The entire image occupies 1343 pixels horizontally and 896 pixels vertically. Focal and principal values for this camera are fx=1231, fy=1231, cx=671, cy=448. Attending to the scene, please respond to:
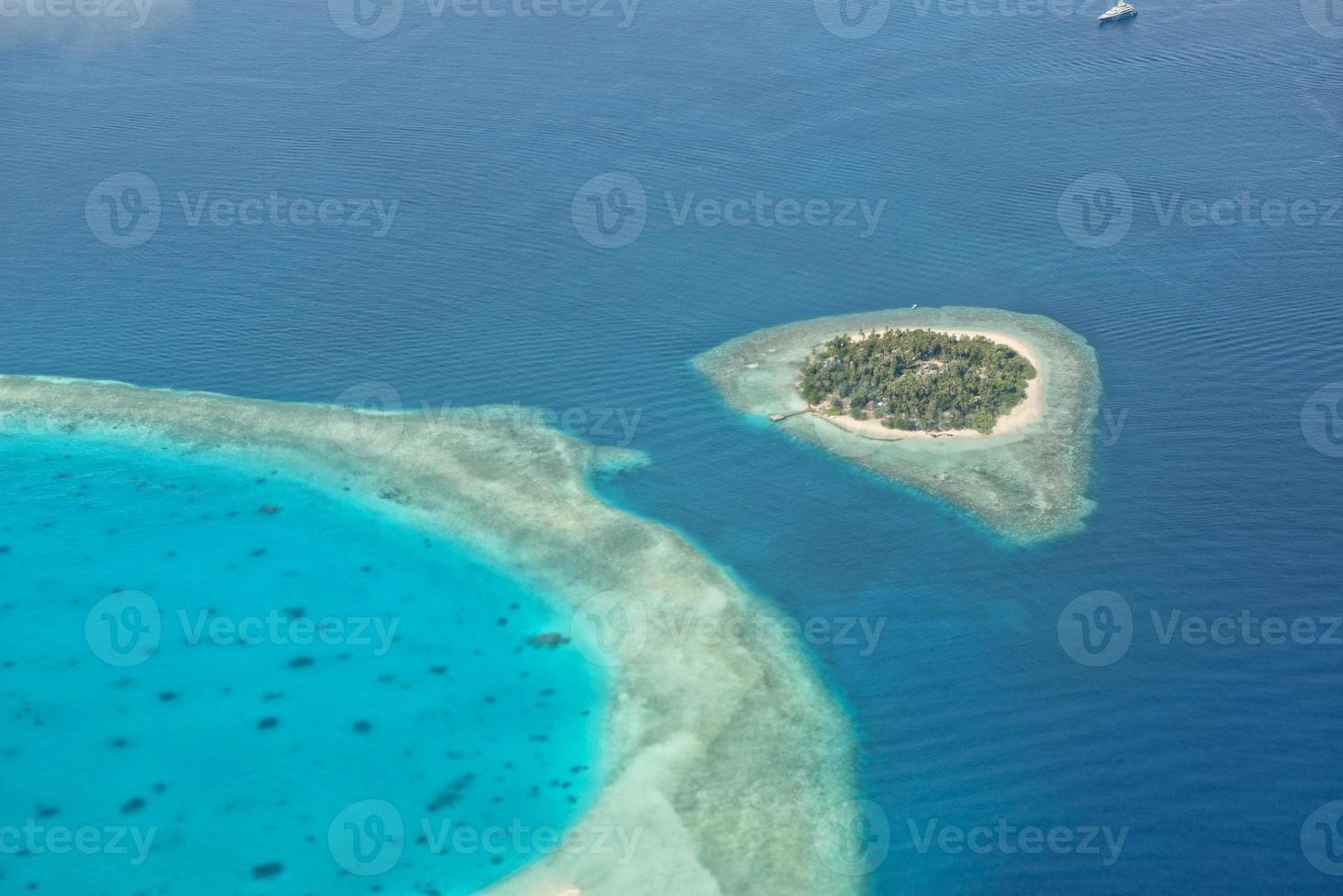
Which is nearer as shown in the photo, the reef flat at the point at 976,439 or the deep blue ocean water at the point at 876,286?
the deep blue ocean water at the point at 876,286

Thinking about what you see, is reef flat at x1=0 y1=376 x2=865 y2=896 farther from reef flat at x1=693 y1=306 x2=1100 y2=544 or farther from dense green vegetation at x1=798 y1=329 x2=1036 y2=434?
dense green vegetation at x1=798 y1=329 x2=1036 y2=434

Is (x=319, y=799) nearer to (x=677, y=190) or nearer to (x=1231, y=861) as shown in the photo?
(x=1231, y=861)

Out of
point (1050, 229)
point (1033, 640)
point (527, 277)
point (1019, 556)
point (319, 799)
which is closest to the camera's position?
point (319, 799)

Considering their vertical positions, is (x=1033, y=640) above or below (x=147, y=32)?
below

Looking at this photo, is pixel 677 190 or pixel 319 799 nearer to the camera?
pixel 319 799

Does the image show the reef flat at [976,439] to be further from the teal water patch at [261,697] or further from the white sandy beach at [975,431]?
the teal water patch at [261,697]

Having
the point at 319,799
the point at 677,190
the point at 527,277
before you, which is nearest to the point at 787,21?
the point at 677,190

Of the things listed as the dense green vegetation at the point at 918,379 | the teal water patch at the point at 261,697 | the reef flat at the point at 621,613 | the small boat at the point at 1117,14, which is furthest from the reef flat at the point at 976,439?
the small boat at the point at 1117,14

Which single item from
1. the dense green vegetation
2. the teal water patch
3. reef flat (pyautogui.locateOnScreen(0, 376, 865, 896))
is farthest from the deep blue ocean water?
the teal water patch
